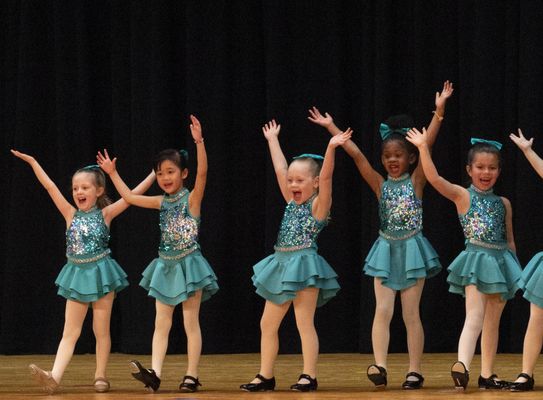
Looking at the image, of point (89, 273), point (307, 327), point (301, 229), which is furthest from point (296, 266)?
point (89, 273)

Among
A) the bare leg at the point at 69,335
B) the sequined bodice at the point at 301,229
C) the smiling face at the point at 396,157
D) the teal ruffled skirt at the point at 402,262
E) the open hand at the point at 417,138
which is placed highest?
the open hand at the point at 417,138

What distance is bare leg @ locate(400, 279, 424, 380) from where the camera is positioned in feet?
17.3

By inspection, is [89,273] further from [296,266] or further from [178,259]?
[296,266]

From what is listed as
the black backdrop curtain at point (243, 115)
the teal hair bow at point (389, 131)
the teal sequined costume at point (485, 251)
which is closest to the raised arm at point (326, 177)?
the teal hair bow at point (389, 131)

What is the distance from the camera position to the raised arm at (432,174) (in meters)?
5.06

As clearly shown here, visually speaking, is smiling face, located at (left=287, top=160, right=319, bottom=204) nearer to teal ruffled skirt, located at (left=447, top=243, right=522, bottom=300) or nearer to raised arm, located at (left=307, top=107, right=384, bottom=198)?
raised arm, located at (left=307, top=107, right=384, bottom=198)

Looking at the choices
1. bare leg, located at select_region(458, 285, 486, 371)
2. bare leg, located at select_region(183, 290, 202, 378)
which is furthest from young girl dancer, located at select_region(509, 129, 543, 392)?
bare leg, located at select_region(183, 290, 202, 378)

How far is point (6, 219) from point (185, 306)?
318 centimetres

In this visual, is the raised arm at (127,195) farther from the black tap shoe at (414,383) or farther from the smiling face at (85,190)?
the black tap shoe at (414,383)

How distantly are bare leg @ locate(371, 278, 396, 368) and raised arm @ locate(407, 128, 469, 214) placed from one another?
58 cm

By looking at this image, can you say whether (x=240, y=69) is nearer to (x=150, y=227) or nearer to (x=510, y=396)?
(x=150, y=227)

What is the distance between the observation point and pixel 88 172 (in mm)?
5609

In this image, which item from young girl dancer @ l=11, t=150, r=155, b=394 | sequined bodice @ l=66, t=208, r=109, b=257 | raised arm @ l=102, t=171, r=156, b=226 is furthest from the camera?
raised arm @ l=102, t=171, r=156, b=226

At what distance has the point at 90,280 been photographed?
17.8ft
